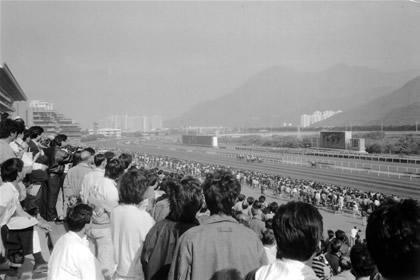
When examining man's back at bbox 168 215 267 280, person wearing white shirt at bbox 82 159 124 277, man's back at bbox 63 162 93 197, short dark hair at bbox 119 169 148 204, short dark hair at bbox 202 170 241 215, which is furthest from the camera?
man's back at bbox 63 162 93 197

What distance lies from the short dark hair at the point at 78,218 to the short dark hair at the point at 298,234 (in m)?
1.48

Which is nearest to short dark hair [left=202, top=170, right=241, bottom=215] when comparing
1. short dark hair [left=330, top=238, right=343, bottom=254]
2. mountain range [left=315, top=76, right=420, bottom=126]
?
short dark hair [left=330, top=238, right=343, bottom=254]

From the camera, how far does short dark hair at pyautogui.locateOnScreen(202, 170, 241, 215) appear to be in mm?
2408

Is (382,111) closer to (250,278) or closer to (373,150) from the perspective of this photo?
(373,150)

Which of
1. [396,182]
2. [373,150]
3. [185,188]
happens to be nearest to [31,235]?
[185,188]

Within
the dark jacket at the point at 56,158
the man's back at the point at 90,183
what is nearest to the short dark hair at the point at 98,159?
the man's back at the point at 90,183

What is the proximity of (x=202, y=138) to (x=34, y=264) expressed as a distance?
275 feet

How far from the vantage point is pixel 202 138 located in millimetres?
88500

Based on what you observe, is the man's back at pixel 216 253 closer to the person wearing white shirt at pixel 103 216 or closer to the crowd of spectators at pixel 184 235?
the crowd of spectators at pixel 184 235

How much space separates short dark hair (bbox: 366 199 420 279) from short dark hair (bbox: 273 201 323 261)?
55 cm

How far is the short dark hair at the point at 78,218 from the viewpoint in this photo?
9.22 ft

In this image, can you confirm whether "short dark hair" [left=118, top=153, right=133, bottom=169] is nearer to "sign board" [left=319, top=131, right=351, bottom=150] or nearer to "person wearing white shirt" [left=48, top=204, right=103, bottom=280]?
"person wearing white shirt" [left=48, top=204, right=103, bottom=280]

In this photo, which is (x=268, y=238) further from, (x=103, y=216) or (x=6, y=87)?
(x=6, y=87)

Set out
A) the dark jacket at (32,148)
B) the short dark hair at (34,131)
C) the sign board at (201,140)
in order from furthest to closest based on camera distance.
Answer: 1. the sign board at (201,140)
2. the short dark hair at (34,131)
3. the dark jacket at (32,148)
